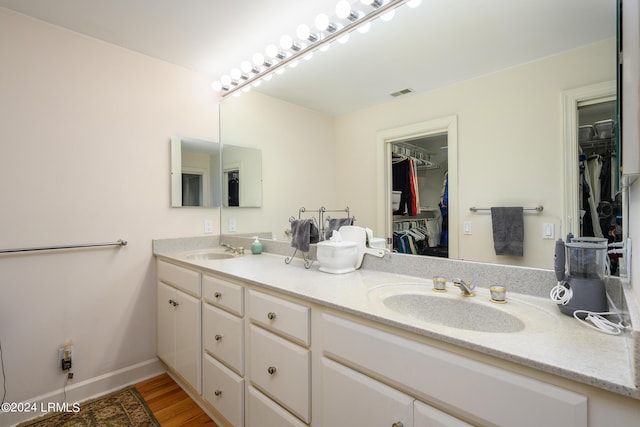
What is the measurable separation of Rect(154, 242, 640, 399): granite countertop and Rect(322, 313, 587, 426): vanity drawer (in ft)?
0.15

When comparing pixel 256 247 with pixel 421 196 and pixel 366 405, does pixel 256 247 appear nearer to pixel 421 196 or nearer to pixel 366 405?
pixel 421 196

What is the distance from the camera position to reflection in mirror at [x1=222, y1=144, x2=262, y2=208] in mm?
2383

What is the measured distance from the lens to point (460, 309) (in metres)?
1.11

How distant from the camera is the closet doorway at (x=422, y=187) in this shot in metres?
1.35

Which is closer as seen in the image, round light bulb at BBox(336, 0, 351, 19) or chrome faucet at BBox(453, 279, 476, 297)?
chrome faucet at BBox(453, 279, 476, 297)

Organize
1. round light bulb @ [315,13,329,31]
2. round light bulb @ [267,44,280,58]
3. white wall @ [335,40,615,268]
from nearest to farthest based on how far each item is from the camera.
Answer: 1. white wall @ [335,40,615,268]
2. round light bulb @ [315,13,329,31]
3. round light bulb @ [267,44,280,58]

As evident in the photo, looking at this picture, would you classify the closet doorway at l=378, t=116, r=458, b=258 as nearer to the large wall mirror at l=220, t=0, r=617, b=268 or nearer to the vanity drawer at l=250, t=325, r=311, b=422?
the large wall mirror at l=220, t=0, r=617, b=268

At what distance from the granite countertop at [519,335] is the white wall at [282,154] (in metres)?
0.66

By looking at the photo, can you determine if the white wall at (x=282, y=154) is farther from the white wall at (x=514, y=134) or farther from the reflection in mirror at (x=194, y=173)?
the white wall at (x=514, y=134)

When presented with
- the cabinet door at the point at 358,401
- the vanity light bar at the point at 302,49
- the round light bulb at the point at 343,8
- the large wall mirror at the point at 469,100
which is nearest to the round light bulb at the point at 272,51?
the vanity light bar at the point at 302,49

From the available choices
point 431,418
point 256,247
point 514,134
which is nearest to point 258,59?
point 256,247

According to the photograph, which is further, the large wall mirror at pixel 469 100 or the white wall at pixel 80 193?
the white wall at pixel 80 193

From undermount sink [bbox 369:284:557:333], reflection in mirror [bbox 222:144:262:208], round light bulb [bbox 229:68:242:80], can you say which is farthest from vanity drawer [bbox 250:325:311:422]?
round light bulb [bbox 229:68:242:80]

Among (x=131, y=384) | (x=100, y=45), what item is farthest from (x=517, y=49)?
(x=131, y=384)
